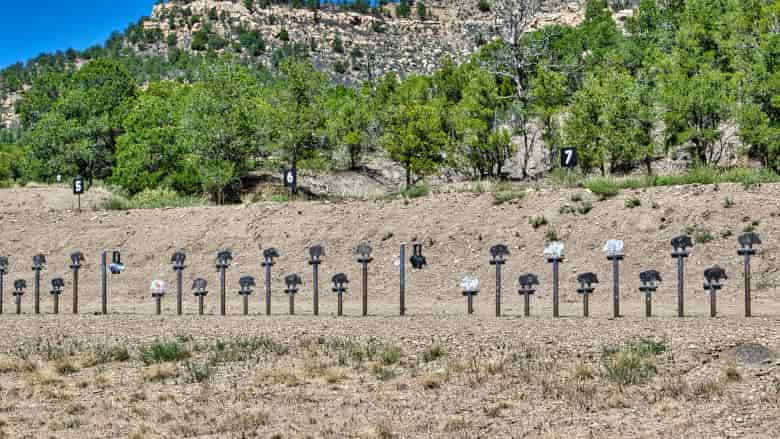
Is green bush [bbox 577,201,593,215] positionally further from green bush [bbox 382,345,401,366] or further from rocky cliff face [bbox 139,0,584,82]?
rocky cliff face [bbox 139,0,584,82]

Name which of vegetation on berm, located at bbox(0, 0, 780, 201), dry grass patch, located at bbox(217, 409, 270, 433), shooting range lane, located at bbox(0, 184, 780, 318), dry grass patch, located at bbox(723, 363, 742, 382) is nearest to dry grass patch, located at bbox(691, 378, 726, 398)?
dry grass patch, located at bbox(723, 363, 742, 382)

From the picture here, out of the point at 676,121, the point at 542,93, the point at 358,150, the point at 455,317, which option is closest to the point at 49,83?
the point at 358,150

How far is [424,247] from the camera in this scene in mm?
27859

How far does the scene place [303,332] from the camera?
15758 millimetres

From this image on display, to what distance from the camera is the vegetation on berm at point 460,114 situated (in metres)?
38.3

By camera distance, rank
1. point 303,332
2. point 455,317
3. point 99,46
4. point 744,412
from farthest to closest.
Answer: point 99,46 < point 455,317 < point 303,332 < point 744,412

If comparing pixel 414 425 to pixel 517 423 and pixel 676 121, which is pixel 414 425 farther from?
pixel 676 121

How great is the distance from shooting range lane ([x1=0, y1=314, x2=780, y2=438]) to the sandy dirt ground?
0.04 m

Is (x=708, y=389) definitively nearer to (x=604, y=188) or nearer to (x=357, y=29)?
(x=604, y=188)

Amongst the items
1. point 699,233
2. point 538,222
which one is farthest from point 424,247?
point 699,233

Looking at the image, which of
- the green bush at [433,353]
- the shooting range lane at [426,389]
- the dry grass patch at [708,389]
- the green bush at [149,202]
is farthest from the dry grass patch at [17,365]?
the green bush at [149,202]

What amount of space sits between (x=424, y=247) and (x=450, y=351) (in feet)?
47.4

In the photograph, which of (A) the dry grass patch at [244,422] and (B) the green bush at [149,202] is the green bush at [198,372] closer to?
(A) the dry grass patch at [244,422]

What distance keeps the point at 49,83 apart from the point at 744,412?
66718mm
